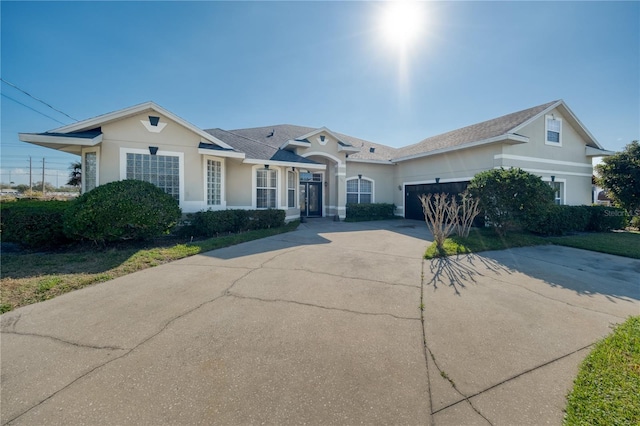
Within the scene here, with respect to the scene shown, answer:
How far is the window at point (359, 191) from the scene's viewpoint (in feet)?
56.5

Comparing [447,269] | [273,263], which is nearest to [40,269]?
[273,263]

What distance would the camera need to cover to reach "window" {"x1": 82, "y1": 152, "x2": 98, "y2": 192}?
912 centimetres

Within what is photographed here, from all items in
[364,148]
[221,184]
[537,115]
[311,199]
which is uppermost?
[364,148]

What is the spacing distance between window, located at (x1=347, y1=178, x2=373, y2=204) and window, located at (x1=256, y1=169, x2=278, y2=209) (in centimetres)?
603

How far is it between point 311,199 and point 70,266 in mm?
12607

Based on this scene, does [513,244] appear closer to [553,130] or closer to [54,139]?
[553,130]

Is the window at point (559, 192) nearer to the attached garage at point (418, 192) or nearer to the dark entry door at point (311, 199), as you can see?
the attached garage at point (418, 192)

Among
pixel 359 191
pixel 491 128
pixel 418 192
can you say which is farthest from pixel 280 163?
pixel 491 128

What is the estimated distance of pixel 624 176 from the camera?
12688mm

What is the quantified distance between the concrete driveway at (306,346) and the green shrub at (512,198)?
3400 millimetres

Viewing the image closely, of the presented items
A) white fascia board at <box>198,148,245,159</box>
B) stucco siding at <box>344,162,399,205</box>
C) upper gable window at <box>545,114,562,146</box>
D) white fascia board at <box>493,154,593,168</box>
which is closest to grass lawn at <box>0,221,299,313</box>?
white fascia board at <box>198,148,245,159</box>

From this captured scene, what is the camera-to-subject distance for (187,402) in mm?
2160

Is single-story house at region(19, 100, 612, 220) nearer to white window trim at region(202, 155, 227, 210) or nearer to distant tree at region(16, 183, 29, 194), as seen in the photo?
white window trim at region(202, 155, 227, 210)

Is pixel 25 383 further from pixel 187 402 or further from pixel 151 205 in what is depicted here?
pixel 151 205
